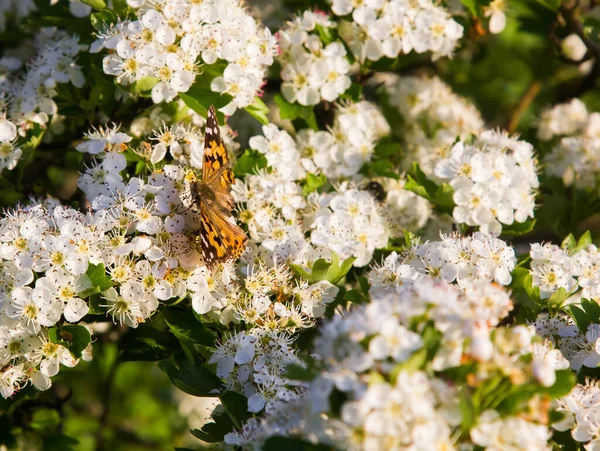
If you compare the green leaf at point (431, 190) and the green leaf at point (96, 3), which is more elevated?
the green leaf at point (96, 3)

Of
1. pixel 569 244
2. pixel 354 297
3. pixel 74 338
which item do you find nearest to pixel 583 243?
pixel 569 244

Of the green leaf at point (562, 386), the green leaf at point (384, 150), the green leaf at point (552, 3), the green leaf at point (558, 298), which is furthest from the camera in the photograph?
the green leaf at point (552, 3)

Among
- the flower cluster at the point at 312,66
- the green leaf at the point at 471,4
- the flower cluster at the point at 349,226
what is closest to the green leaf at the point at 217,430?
the flower cluster at the point at 349,226

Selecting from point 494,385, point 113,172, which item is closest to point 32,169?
point 113,172

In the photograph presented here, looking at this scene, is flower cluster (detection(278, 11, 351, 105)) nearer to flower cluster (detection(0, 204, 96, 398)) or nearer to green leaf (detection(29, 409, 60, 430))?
flower cluster (detection(0, 204, 96, 398))

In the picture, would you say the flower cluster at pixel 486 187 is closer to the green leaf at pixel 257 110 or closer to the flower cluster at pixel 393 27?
the flower cluster at pixel 393 27

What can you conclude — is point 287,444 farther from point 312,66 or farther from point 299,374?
point 312,66

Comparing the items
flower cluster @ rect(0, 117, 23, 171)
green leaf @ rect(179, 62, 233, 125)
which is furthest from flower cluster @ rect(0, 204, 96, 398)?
green leaf @ rect(179, 62, 233, 125)
